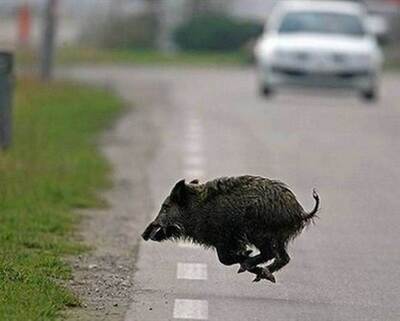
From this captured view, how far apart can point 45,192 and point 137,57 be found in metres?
29.4

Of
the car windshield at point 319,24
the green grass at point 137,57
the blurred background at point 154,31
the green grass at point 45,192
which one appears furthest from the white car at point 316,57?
the blurred background at point 154,31

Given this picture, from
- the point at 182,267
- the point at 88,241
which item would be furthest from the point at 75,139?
the point at 182,267

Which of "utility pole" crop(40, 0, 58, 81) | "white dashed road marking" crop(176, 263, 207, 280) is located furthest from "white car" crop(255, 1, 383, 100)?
"white dashed road marking" crop(176, 263, 207, 280)

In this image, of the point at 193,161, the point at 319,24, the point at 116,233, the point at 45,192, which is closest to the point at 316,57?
the point at 319,24

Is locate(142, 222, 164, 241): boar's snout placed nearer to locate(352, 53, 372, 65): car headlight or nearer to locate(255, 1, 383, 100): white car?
locate(255, 1, 383, 100): white car

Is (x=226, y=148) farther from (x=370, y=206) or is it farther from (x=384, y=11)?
(x=384, y=11)

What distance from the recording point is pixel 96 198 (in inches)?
597

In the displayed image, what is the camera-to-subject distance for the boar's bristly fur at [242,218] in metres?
9.94

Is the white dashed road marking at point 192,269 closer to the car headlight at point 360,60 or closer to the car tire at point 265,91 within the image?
the car headlight at point 360,60

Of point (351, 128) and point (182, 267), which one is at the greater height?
point (182, 267)

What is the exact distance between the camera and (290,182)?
1670 centimetres

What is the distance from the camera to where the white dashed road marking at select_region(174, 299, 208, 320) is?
931 cm

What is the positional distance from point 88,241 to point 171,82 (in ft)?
73.5

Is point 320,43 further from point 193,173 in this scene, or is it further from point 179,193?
point 179,193
